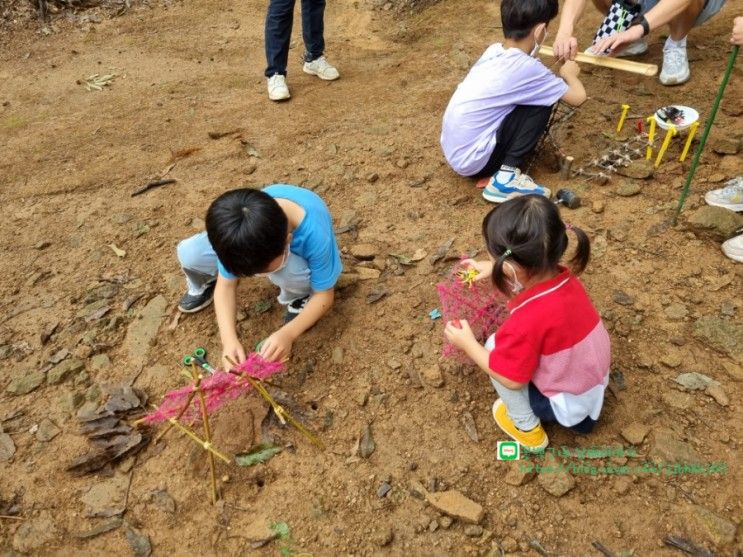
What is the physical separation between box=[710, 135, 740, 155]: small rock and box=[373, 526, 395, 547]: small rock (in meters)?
3.05

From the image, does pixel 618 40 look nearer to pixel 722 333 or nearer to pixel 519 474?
pixel 722 333

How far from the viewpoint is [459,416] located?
2.29 metres

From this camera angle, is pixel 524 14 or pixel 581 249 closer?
pixel 581 249

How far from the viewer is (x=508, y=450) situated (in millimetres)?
2150

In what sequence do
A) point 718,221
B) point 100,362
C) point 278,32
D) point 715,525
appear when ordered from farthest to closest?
point 278,32 < point 718,221 < point 100,362 < point 715,525

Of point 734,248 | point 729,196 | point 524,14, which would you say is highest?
point 524,14

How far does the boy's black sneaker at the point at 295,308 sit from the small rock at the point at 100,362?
909 millimetres

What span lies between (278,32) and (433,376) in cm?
337

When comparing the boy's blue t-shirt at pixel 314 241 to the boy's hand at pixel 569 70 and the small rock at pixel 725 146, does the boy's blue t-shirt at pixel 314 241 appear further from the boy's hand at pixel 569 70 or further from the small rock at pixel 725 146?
the small rock at pixel 725 146

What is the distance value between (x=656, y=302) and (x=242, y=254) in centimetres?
201

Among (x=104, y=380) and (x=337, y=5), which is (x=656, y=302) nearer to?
(x=104, y=380)

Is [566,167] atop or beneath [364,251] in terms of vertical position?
atop

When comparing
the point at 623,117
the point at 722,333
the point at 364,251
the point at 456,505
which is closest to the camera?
the point at 456,505

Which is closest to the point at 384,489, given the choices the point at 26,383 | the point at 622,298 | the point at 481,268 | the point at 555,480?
the point at 555,480
